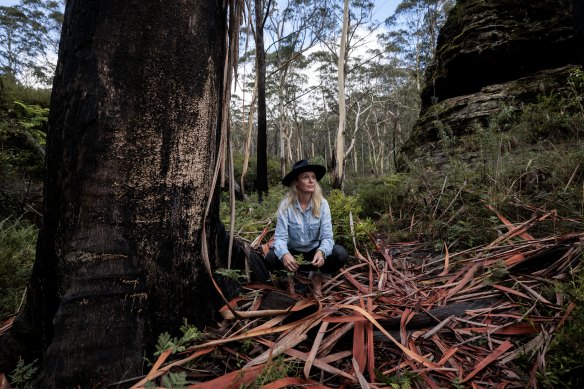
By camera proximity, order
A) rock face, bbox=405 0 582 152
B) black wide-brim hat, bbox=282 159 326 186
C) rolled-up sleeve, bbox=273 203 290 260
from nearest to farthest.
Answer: rolled-up sleeve, bbox=273 203 290 260 → black wide-brim hat, bbox=282 159 326 186 → rock face, bbox=405 0 582 152

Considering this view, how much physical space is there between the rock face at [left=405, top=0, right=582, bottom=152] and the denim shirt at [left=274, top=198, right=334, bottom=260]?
4586 mm

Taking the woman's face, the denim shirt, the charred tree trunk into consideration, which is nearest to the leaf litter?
the denim shirt

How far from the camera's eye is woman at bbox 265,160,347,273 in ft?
7.94

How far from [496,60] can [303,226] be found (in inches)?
294

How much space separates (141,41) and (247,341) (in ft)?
4.19

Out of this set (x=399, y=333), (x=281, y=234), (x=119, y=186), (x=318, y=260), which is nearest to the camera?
(x=119, y=186)

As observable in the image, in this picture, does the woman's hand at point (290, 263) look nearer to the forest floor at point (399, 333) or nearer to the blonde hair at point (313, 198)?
the forest floor at point (399, 333)

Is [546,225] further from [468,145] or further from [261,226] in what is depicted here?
[468,145]

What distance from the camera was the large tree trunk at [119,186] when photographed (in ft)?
3.57

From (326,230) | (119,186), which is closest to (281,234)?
(326,230)

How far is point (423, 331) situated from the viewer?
4.72 ft

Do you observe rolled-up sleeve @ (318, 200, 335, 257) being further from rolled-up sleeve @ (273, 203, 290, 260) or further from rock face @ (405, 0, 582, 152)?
rock face @ (405, 0, 582, 152)

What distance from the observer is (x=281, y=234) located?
2.41 meters

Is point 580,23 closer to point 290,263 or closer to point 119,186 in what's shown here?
point 290,263
